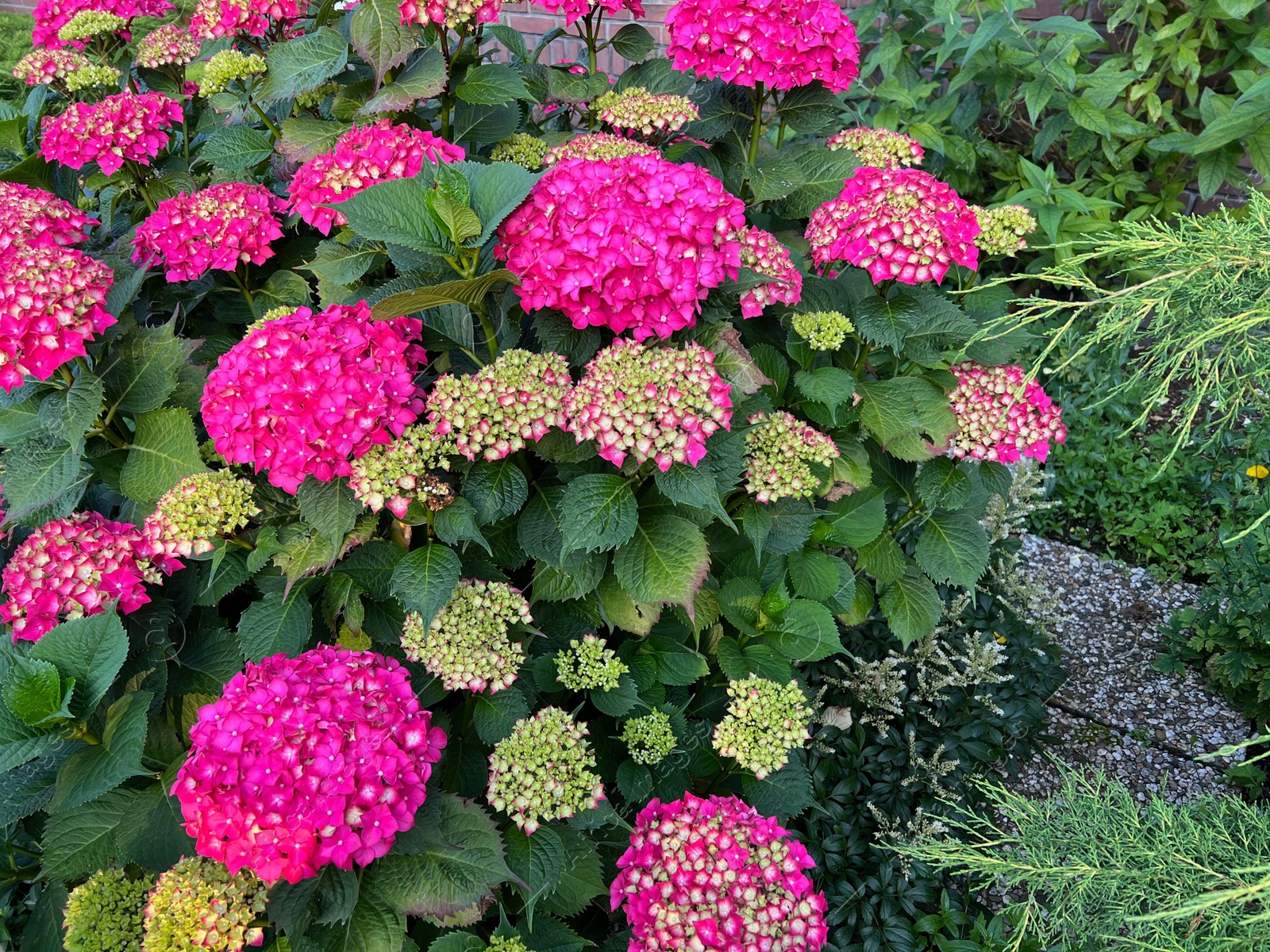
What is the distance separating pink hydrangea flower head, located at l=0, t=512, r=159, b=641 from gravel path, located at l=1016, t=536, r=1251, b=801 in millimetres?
2239

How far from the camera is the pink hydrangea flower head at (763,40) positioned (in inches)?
72.2

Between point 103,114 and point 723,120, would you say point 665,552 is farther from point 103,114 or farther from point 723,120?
point 103,114

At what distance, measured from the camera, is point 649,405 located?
1.36 m

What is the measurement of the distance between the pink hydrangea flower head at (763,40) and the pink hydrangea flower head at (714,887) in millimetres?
1495

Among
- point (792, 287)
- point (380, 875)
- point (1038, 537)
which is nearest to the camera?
point (380, 875)

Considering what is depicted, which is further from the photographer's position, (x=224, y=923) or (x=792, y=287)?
(x=792, y=287)

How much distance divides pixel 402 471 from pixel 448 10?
3.20 feet

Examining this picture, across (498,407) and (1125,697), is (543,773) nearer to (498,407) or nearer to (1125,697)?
(498,407)

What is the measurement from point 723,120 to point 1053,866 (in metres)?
1.72

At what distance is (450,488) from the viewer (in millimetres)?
1537

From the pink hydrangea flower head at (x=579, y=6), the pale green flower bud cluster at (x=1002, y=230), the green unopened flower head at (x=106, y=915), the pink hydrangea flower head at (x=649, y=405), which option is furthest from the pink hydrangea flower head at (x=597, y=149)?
the green unopened flower head at (x=106, y=915)

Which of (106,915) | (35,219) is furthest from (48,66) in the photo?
(106,915)

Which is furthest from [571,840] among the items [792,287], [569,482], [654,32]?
[654,32]

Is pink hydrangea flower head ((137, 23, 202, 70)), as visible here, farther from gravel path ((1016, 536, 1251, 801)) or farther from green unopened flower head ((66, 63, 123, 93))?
gravel path ((1016, 536, 1251, 801))
